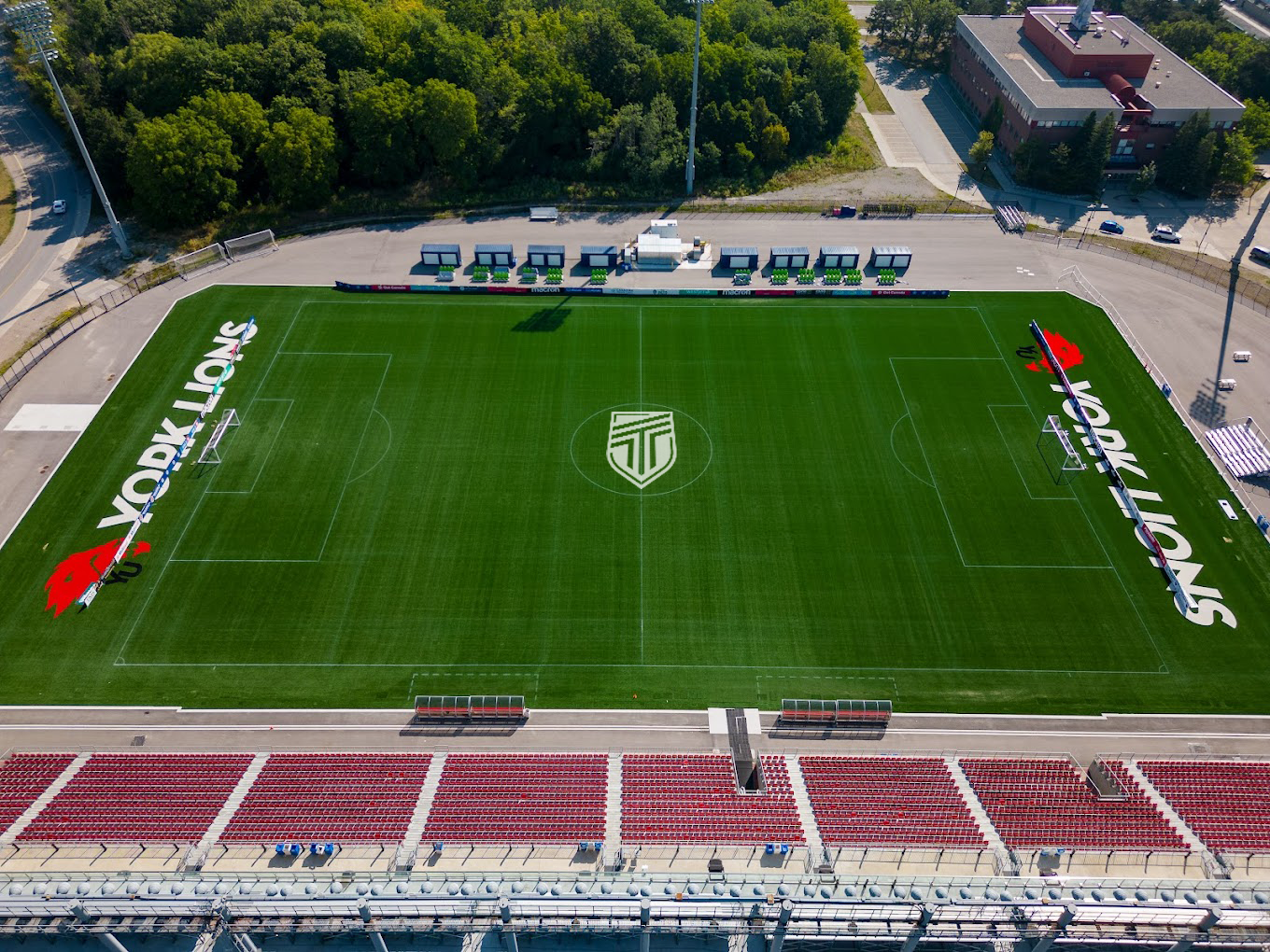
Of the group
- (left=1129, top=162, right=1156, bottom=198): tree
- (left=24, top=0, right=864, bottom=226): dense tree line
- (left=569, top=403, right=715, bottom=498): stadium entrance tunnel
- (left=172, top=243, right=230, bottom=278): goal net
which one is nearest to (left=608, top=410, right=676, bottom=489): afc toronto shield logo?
(left=569, top=403, right=715, bottom=498): stadium entrance tunnel

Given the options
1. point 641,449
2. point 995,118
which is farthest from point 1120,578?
point 995,118

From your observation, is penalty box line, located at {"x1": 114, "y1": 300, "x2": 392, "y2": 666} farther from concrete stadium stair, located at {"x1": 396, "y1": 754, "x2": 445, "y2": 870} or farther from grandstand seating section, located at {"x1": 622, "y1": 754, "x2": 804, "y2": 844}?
grandstand seating section, located at {"x1": 622, "y1": 754, "x2": 804, "y2": 844}

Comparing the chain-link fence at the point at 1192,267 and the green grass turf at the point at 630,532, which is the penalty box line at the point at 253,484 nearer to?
the green grass turf at the point at 630,532

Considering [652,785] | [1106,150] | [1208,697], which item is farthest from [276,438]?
[1106,150]

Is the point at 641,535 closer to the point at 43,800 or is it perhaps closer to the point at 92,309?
the point at 43,800

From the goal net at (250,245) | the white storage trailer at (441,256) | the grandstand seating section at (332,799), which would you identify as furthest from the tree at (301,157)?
the grandstand seating section at (332,799)
